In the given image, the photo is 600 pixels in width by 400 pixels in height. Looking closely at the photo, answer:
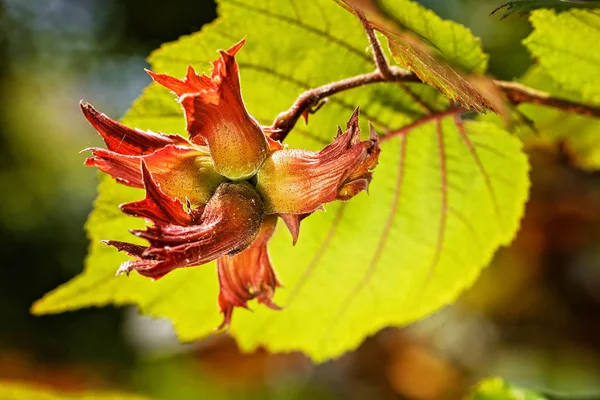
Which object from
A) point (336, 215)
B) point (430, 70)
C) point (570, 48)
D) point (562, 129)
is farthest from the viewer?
point (562, 129)

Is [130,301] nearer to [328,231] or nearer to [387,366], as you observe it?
[328,231]

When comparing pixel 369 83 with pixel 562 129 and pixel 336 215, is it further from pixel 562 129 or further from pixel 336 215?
pixel 562 129

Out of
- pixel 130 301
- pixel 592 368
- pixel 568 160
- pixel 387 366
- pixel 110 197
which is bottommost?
pixel 387 366

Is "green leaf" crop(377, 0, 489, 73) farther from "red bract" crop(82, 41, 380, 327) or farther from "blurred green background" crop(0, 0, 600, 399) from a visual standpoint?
"blurred green background" crop(0, 0, 600, 399)

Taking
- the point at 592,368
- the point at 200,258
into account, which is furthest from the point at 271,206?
the point at 592,368

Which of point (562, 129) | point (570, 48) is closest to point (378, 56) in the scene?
point (570, 48)
